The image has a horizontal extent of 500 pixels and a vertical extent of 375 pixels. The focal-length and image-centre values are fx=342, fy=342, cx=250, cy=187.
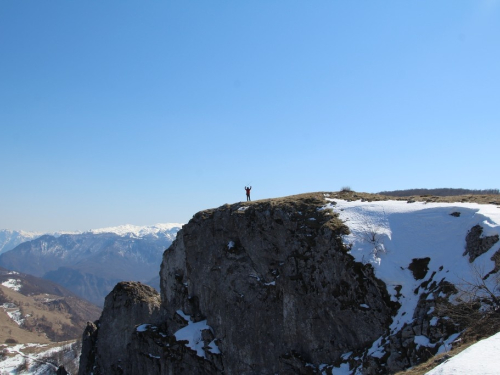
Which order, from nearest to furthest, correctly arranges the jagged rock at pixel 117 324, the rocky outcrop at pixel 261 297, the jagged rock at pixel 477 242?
1. the jagged rock at pixel 477 242
2. the rocky outcrop at pixel 261 297
3. the jagged rock at pixel 117 324

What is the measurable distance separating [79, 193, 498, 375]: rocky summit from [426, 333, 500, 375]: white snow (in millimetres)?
8963

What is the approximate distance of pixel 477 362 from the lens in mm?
10734

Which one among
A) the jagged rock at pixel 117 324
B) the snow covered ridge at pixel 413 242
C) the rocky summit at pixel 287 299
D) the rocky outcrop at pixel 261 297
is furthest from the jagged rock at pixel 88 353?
the snow covered ridge at pixel 413 242

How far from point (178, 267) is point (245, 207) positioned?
1454 centimetres

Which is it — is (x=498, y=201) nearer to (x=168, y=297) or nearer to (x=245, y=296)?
(x=245, y=296)

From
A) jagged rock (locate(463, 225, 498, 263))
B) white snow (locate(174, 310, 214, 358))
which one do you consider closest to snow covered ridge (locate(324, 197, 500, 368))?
jagged rock (locate(463, 225, 498, 263))

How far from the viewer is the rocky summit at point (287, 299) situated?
24797 mm

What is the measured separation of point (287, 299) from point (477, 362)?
2495 centimetres

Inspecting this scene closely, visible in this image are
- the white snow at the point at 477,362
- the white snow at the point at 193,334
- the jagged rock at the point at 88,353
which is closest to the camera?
the white snow at the point at 477,362

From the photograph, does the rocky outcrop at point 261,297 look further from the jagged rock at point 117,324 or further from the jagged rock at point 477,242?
the jagged rock at point 477,242

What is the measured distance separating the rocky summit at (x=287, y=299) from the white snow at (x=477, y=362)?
29.4 ft

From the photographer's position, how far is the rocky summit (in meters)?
24.8

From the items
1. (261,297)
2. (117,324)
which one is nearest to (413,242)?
(261,297)

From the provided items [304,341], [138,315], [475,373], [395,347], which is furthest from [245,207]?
[475,373]
